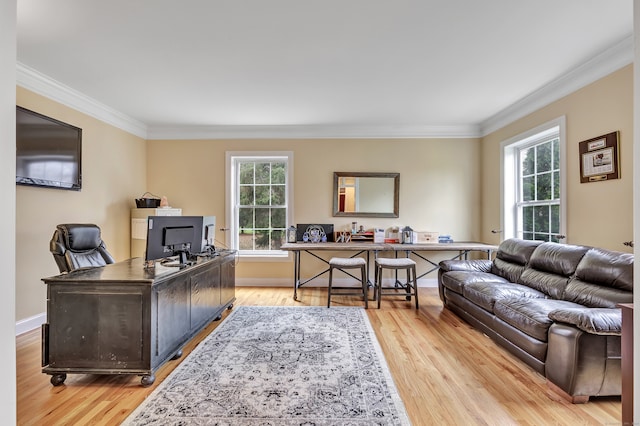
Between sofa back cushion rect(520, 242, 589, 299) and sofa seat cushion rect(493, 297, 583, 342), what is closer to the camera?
sofa seat cushion rect(493, 297, 583, 342)

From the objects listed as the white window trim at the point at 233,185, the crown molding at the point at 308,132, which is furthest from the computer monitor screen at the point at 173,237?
the crown molding at the point at 308,132

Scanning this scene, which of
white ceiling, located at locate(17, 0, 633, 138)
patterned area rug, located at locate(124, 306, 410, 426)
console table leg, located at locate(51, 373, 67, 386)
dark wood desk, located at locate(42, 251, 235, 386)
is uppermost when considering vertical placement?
white ceiling, located at locate(17, 0, 633, 138)

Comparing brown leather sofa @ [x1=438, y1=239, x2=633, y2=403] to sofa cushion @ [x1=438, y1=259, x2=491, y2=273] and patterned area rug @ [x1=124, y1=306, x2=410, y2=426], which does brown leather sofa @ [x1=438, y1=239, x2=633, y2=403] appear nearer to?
sofa cushion @ [x1=438, y1=259, x2=491, y2=273]

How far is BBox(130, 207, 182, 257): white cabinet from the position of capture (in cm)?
449

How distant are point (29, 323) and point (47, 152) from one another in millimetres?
1755

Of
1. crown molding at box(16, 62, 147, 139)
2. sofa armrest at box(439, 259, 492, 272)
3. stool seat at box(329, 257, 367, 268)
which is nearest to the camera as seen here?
crown molding at box(16, 62, 147, 139)

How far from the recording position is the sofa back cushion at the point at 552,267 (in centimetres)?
267

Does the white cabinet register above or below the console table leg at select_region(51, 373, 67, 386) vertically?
above

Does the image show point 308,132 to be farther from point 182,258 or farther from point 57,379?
point 57,379

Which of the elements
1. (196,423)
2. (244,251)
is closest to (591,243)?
(196,423)

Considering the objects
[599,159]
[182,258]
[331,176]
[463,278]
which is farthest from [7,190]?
[331,176]

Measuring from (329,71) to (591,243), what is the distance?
120 inches

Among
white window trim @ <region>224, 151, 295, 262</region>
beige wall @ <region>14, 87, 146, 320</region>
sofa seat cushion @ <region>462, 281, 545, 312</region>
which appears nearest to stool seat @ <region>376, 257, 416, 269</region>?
sofa seat cushion @ <region>462, 281, 545, 312</region>

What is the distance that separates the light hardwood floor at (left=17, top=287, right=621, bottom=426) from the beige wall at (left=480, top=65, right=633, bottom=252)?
1428 millimetres
